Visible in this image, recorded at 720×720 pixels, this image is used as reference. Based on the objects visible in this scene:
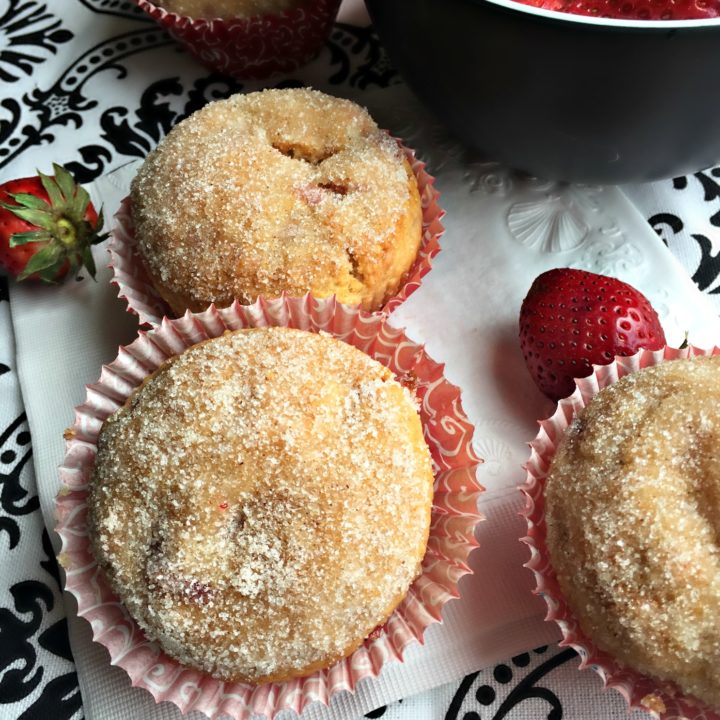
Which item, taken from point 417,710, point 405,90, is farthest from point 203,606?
point 405,90

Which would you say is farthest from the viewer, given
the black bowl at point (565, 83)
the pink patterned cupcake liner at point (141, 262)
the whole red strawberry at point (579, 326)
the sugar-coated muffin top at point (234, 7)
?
the sugar-coated muffin top at point (234, 7)

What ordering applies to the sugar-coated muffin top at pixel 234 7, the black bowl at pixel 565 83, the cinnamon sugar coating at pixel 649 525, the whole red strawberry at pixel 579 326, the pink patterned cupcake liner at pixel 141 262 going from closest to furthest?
the cinnamon sugar coating at pixel 649 525
the black bowl at pixel 565 83
the whole red strawberry at pixel 579 326
the pink patterned cupcake liner at pixel 141 262
the sugar-coated muffin top at pixel 234 7

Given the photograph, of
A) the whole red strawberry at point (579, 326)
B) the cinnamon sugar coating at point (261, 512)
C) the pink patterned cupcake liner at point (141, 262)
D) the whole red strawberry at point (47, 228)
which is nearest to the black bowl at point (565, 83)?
the pink patterned cupcake liner at point (141, 262)

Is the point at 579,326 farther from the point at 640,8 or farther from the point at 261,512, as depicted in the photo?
the point at 261,512

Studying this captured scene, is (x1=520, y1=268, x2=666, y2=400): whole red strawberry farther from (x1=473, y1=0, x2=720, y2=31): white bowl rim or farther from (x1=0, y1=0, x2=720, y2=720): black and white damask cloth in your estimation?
(x1=473, y1=0, x2=720, y2=31): white bowl rim

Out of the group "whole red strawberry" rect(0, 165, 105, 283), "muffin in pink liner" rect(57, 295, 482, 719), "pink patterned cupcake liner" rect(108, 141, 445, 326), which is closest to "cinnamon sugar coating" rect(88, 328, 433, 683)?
"muffin in pink liner" rect(57, 295, 482, 719)

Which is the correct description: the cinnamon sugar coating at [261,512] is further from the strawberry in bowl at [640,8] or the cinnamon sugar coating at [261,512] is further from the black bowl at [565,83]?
the strawberry in bowl at [640,8]

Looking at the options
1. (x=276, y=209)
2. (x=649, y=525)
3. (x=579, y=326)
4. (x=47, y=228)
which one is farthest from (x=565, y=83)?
(x=47, y=228)

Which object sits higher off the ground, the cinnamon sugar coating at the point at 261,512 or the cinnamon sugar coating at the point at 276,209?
the cinnamon sugar coating at the point at 276,209
